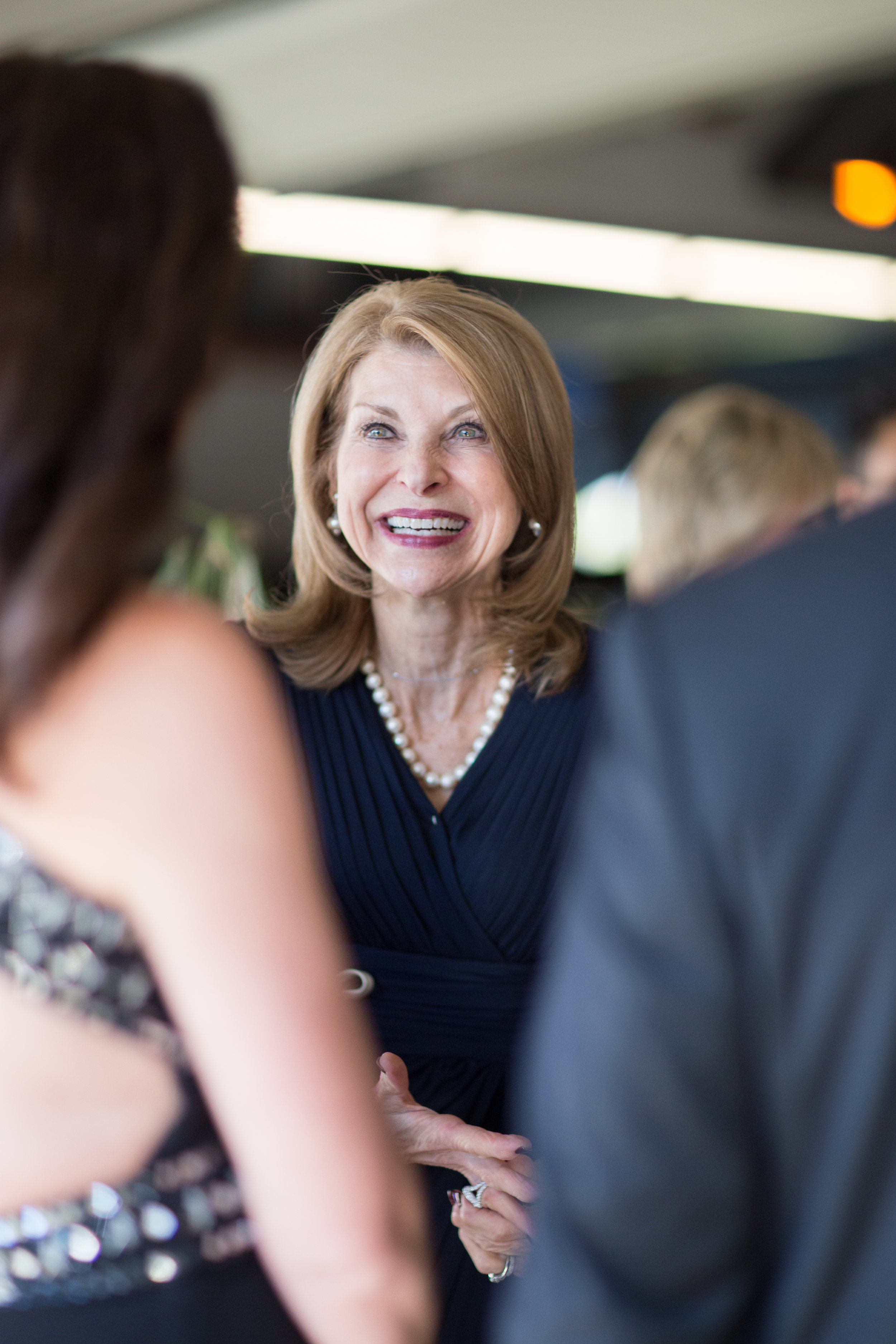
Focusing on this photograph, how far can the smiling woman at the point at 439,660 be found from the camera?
1689mm

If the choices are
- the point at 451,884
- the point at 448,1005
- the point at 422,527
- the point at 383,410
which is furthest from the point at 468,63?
the point at 448,1005

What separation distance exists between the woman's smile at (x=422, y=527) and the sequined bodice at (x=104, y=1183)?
111 centimetres

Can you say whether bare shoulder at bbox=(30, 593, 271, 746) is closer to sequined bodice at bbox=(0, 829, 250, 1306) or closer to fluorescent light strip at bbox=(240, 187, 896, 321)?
sequined bodice at bbox=(0, 829, 250, 1306)

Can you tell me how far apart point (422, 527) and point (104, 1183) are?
1.18 metres

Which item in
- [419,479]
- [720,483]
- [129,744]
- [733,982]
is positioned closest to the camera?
[733,982]

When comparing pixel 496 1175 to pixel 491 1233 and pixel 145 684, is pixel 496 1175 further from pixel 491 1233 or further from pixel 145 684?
pixel 145 684

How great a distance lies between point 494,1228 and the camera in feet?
4.93

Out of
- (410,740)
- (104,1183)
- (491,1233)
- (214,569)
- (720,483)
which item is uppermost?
(720,483)

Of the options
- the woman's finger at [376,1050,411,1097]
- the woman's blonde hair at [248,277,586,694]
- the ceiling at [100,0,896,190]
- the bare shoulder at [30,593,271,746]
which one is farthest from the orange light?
the bare shoulder at [30,593,271,746]

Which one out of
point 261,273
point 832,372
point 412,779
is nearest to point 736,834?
point 412,779

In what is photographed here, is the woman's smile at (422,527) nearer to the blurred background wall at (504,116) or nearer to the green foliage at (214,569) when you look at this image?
the green foliage at (214,569)

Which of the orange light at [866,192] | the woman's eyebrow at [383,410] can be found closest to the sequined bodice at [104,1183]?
the woman's eyebrow at [383,410]

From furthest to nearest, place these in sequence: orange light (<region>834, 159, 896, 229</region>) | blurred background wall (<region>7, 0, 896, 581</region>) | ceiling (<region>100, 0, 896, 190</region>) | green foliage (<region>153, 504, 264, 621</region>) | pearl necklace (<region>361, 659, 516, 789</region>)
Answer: orange light (<region>834, 159, 896, 229</region>)
blurred background wall (<region>7, 0, 896, 581</region>)
ceiling (<region>100, 0, 896, 190</region>)
green foliage (<region>153, 504, 264, 621</region>)
pearl necklace (<region>361, 659, 516, 789</region>)

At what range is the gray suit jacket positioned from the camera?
0.68 m
